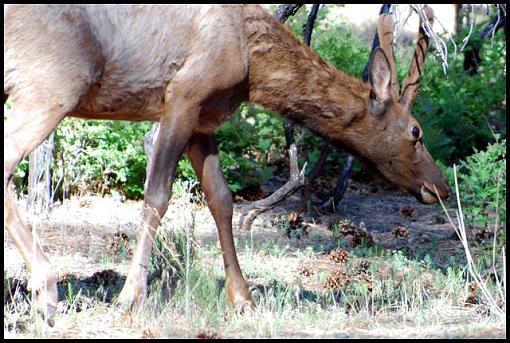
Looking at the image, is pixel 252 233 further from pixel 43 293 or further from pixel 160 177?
pixel 43 293

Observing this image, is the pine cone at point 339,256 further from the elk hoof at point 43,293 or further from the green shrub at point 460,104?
the green shrub at point 460,104

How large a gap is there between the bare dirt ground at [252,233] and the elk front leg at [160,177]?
0.40 m

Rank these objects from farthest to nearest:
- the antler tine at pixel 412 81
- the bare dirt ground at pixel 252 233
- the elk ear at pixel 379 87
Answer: the bare dirt ground at pixel 252 233 → the antler tine at pixel 412 81 → the elk ear at pixel 379 87

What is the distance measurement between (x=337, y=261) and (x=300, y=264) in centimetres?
36

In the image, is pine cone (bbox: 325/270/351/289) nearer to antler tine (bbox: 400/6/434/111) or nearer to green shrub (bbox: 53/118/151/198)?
antler tine (bbox: 400/6/434/111)

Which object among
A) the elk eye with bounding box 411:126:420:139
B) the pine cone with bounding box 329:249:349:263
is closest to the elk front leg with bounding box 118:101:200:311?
the elk eye with bounding box 411:126:420:139

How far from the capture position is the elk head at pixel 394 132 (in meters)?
8.29

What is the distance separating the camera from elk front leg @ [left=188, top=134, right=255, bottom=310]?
7871 mm

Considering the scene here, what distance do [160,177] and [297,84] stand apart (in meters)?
1.41

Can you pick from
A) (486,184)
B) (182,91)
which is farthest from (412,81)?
(182,91)

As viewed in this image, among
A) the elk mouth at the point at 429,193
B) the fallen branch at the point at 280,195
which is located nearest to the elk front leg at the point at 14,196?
the elk mouth at the point at 429,193

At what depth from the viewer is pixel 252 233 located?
1127 cm

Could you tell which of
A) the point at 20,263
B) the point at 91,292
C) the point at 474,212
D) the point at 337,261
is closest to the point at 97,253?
the point at 20,263

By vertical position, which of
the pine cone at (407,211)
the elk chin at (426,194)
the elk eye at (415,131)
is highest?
the elk eye at (415,131)
